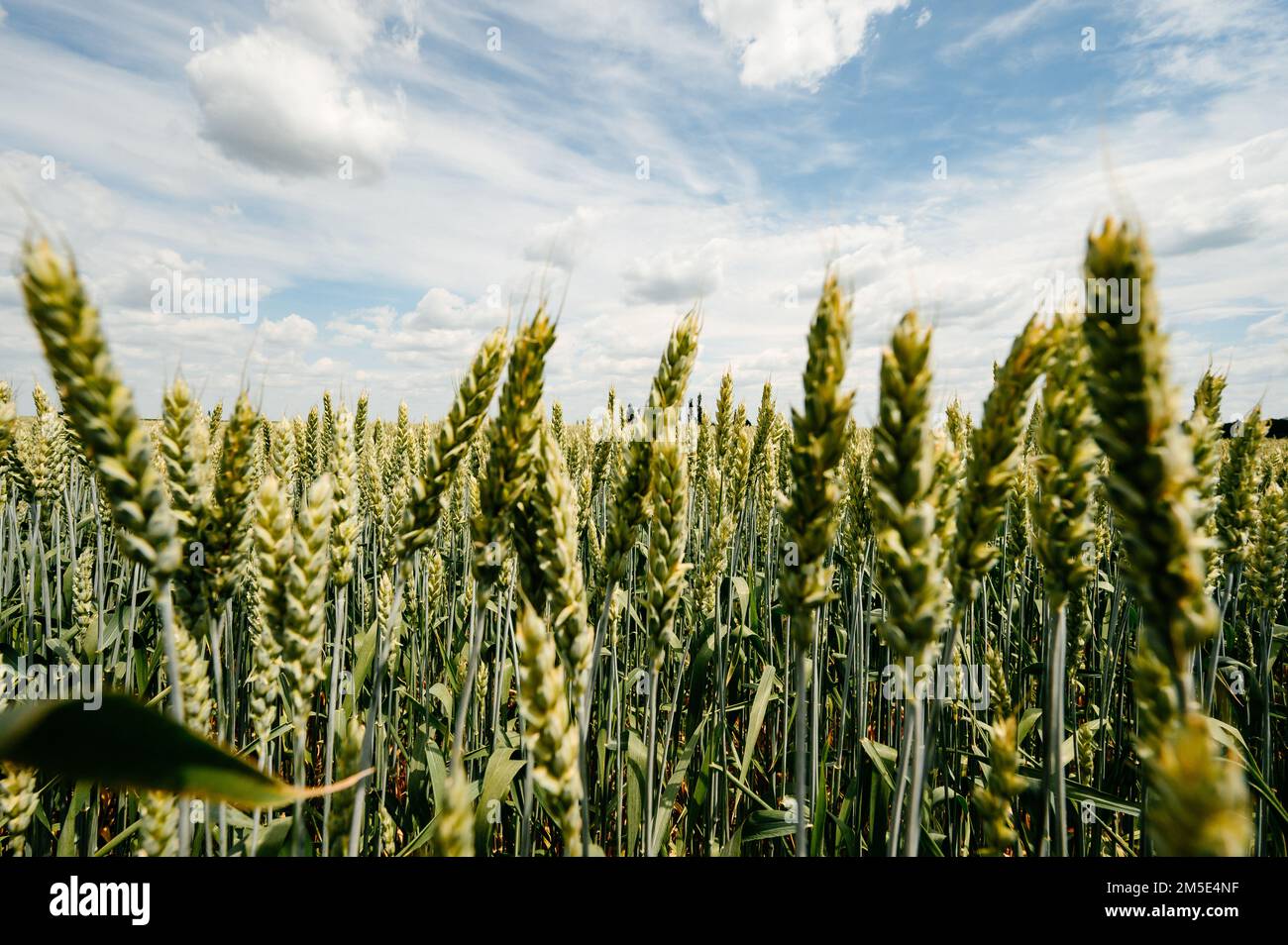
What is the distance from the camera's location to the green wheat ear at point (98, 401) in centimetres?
112

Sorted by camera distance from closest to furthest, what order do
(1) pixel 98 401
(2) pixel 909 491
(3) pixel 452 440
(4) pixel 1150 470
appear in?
(4) pixel 1150 470, (1) pixel 98 401, (2) pixel 909 491, (3) pixel 452 440

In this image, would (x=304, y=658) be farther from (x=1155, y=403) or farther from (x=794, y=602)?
(x=1155, y=403)

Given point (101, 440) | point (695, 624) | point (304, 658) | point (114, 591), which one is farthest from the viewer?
point (114, 591)

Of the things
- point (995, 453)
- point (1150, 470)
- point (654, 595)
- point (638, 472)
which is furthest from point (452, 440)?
point (1150, 470)

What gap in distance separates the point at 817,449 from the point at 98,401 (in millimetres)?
1416

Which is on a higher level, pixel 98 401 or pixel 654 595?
pixel 98 401

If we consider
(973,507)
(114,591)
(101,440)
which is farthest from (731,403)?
(114,591)

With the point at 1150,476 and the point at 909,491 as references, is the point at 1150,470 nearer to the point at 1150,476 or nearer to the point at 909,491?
the point at 1150,476

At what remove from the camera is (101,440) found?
117 centimetres

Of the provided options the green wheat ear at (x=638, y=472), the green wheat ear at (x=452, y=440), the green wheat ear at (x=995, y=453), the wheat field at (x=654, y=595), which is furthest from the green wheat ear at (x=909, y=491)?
the green wheat ear at (x=452, y=440)

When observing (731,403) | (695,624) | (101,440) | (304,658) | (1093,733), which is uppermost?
(731,403)

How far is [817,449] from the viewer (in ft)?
4.48
